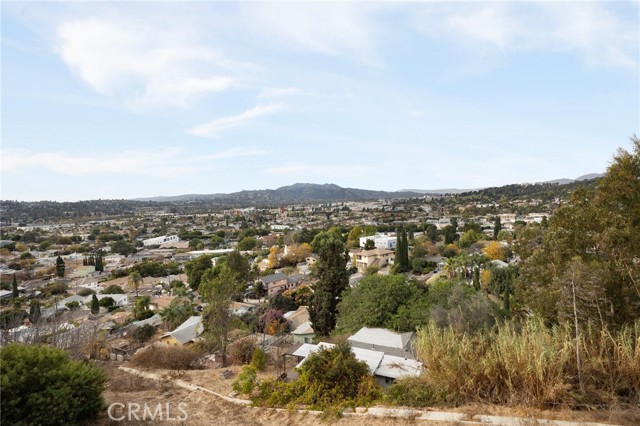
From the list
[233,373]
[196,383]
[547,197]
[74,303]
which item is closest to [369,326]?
[233,373]

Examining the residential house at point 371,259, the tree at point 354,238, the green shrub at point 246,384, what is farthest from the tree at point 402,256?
the green shrub at point 246,384

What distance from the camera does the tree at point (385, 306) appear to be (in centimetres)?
1276

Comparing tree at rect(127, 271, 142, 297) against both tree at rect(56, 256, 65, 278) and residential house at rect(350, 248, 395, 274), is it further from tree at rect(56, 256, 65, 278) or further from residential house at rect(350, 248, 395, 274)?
residential house at rect(350, 248, 395, 274)

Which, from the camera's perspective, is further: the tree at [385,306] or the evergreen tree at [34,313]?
the evergreen tree at [34,313]

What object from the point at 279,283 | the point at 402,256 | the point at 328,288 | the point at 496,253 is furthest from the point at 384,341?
the point at 496,253

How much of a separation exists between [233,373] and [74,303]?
26014 millimetres

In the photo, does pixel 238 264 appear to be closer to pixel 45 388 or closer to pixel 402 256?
pixel 402 256

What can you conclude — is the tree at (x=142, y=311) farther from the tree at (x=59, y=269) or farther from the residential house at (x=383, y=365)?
the tree at (x=59, y=269)

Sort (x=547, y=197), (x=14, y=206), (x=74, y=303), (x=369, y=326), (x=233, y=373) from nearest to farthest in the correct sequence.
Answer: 1. (x=233, y=373)
2. (x=369, y=326)
3. (x=74, y=303)
4. (x=547, y=197)
5. (x=14, y=206)

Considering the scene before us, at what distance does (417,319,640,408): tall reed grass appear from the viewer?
14.8 feet

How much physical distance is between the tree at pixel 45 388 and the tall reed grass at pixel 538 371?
14.8 ft

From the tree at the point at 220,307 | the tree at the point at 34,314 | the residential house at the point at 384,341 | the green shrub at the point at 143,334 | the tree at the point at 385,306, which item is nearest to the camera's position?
the tree at the point at 220,307

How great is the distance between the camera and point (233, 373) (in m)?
8.45

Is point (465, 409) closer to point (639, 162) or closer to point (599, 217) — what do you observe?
point (599, 217)
